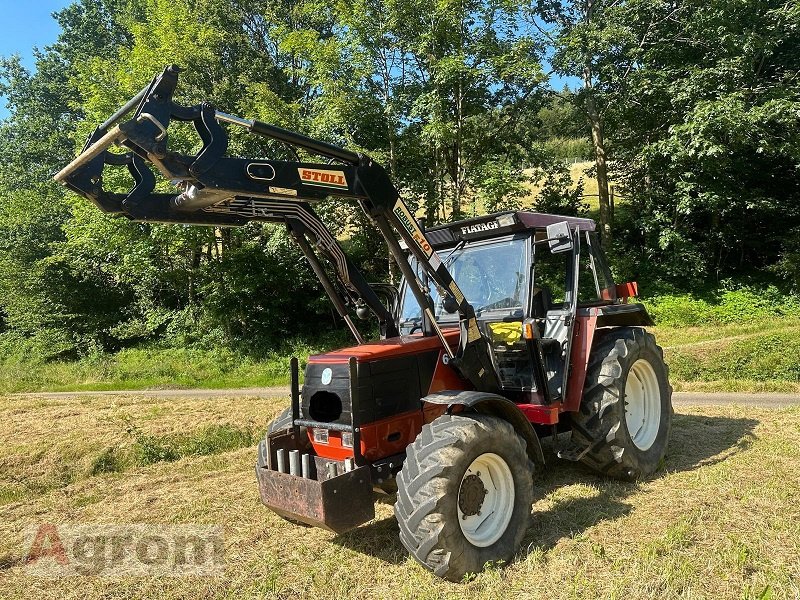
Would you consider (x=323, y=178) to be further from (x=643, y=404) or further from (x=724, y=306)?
(x=724, y=306)

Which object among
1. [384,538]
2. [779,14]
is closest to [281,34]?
[779,14]

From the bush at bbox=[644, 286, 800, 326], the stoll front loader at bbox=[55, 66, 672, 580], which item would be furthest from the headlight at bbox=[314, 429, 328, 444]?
the bush at bbox=[644, 286, 800, 326]

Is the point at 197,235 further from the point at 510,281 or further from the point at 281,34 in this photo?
the point at 510,281

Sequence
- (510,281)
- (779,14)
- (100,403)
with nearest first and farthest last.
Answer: (510,281) → (100,403) → (779,14)

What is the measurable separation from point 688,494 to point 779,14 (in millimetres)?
14753

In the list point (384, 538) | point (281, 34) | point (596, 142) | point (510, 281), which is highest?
point (281, 34)

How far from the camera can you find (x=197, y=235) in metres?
15.9

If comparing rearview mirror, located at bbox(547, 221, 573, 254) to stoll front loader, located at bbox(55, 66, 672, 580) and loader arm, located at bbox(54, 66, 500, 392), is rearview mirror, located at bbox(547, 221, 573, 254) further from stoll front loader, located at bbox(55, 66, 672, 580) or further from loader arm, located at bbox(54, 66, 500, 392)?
loader arm, located at bbox(54, 66, 500, 392)

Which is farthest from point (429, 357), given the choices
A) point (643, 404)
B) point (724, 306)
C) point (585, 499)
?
point (724, 306)

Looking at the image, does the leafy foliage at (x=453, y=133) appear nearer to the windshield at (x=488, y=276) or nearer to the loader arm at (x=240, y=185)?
the windshield at (x=488, y=276)

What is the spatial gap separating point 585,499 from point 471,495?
142 centimetres

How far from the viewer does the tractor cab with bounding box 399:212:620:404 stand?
479 cm

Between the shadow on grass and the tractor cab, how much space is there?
861 millimetres

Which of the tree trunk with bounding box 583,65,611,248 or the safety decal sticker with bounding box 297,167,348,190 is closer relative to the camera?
the safety decal sticker with bounding box 297,167,348,190
